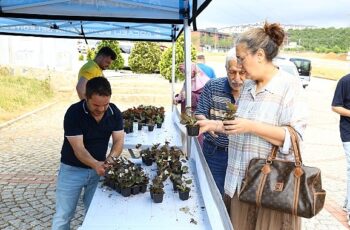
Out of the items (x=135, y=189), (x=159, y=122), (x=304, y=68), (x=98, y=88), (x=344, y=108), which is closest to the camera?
(x=135, y=189)

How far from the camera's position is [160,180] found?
2303mm

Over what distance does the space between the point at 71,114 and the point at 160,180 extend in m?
0.80

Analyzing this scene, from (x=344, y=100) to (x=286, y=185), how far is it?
2.36 m

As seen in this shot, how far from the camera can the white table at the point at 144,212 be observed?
189 cm

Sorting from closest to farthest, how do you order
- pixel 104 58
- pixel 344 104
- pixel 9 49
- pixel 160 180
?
pixel 160 180 → pixel 344 104 → pixel 104 58 → pixel 9 49

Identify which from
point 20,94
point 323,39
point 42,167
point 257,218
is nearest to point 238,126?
point 257,218

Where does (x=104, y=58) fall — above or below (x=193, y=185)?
above

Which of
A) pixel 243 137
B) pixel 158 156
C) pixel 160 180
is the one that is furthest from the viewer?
pixel 158 156

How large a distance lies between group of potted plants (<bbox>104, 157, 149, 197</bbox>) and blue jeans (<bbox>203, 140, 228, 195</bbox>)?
584 mm

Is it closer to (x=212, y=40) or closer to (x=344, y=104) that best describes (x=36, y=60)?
(x=344, y=104)

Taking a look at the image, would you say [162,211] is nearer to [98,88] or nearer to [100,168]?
[100,168]

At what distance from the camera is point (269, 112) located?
1.90m

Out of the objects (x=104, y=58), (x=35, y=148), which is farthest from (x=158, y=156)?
(x=35, y=148)

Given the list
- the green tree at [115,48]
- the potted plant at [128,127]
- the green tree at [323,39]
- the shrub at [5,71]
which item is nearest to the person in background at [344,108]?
the potted plant at [128,127]
